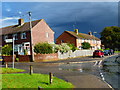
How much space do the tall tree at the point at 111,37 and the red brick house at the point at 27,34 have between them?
39140 mm

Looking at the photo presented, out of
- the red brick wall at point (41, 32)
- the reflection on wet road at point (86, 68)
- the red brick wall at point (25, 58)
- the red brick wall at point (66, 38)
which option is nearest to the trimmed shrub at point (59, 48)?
the red brick wall at point (25, 58)

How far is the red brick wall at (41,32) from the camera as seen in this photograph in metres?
40.0

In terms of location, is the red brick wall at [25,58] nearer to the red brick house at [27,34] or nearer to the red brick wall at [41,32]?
the red brick house at [27,34]

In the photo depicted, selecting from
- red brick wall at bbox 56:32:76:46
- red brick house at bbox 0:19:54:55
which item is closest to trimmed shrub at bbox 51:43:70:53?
red brick house at bbox 0:19:54:55

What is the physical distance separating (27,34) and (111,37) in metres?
48.0

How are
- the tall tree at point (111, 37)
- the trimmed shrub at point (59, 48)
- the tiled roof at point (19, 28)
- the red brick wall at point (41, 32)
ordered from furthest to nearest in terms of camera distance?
the tall tree at point (111, 37) < the tiled roof at point (19, 28) < the red brick wall at point (41, 32) < the trimmed shrub at point (59, 48)

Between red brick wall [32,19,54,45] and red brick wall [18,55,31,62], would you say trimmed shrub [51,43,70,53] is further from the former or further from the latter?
red brick wall [32,19,54,45]

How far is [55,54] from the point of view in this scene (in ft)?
108

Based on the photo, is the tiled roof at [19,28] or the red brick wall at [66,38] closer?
the tiled roof at [19,28]

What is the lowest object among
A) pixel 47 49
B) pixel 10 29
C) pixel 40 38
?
pixel 47 49

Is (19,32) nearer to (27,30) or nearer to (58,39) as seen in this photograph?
(27,30)

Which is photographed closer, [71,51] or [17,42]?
[71,51]

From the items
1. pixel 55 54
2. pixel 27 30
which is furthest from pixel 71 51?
pixel 27 30

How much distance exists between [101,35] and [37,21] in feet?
153
